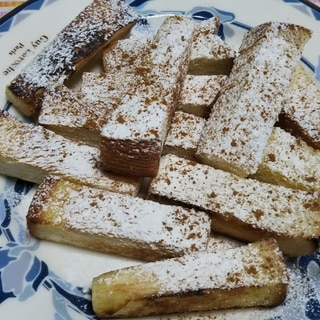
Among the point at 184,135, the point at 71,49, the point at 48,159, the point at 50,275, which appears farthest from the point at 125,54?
the point at 50,275

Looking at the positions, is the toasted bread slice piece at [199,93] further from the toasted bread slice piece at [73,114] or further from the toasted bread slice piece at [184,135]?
the toasted bread slice piece at [73,114]

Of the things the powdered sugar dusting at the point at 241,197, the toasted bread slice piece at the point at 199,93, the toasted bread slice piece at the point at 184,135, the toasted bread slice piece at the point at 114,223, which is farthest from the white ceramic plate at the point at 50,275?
the toasted bread slice piece at the point at 199,93

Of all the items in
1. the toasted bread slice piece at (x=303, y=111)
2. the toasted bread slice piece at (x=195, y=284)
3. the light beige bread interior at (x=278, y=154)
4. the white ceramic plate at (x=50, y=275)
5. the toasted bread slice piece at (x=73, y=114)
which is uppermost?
the toasted bread slice piece at (x=303, y=111)

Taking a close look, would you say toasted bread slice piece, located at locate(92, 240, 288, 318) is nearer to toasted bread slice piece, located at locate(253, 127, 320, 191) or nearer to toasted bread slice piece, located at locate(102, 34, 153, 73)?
toasted bread slice piece, located at locate(253, 127, 320, 191)

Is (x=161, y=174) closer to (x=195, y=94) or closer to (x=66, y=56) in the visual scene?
(x=195, y=94)

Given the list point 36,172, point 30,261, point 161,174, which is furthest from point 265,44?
point 30,261

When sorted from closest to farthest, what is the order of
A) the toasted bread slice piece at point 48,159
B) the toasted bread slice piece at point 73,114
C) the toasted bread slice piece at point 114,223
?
1. the toasted bread slice piece at point 114,223
2. the toasted bread slice piece at point 48,159
3. the toasted bread slice piece at point 73,114
